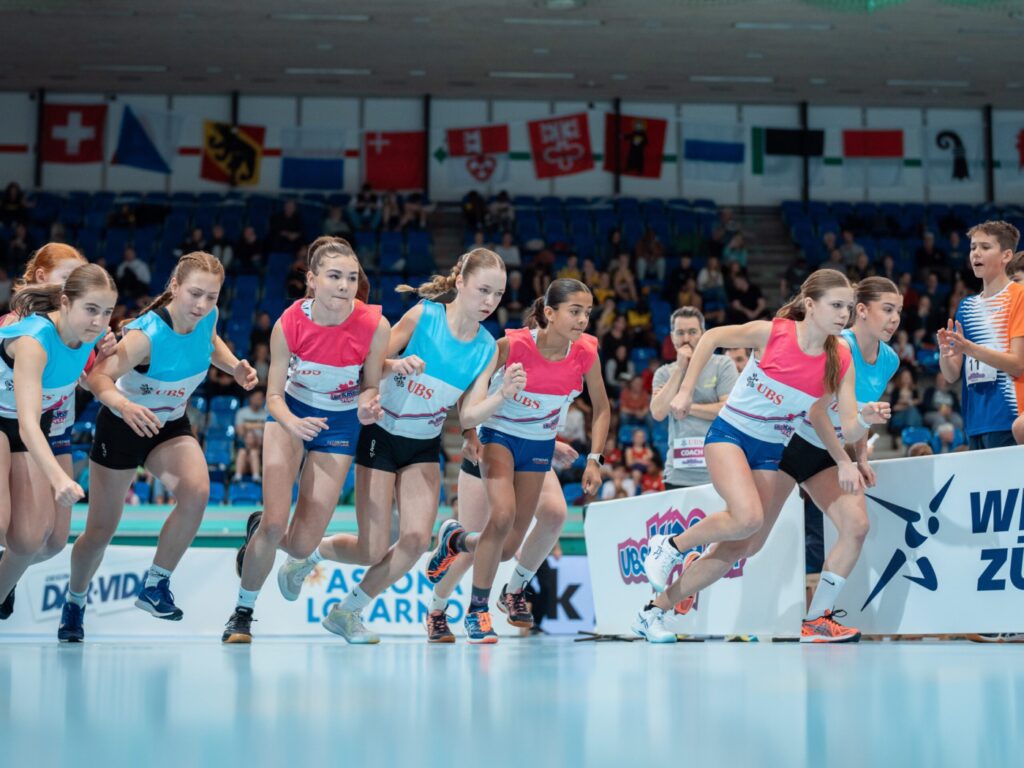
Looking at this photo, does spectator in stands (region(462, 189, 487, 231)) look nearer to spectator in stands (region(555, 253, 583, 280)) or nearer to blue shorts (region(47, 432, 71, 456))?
spectator in stands (region(555, 253, 583, 280))

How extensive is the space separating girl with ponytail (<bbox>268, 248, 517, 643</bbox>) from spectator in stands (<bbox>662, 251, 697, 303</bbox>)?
12513 mm

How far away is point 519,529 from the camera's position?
692 cm

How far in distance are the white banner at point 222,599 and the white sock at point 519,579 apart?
2.42m

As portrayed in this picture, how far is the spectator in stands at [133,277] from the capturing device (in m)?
17.7

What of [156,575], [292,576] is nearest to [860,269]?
[292,576]

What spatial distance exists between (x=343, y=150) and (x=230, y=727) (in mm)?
Result: 21531

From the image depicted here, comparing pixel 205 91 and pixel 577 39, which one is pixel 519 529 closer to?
pixel 577 39

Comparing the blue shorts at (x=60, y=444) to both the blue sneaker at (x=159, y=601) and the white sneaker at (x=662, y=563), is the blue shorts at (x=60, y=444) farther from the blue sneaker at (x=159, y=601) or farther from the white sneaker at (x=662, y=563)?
the white sneaker at (x=662, y=563)

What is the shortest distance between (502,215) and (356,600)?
48.6 feet

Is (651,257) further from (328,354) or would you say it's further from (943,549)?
(328,354)

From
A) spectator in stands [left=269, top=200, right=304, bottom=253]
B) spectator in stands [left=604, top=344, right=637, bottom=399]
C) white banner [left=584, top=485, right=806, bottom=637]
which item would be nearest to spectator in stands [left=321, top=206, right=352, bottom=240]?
spectator in stands [left=269, top=200, right=304, bottom=253]

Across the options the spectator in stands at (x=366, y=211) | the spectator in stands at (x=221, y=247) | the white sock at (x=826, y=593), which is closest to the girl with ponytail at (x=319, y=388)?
the white sock at (x=826, y=593)

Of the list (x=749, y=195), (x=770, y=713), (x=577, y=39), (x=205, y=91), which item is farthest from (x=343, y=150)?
(x=770, y=713)

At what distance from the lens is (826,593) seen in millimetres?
6219
